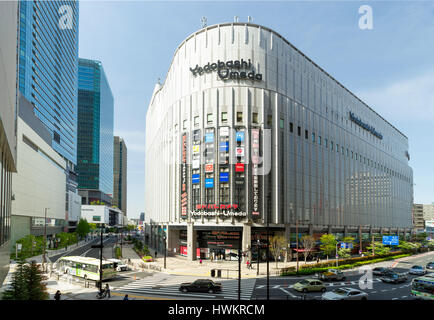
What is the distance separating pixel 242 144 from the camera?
6269 cm

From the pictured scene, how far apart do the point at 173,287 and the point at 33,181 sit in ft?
196

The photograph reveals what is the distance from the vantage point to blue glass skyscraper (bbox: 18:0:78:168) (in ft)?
363

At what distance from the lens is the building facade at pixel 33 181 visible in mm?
69438

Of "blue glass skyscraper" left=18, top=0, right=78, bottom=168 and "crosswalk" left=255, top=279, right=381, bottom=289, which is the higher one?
"blue glass skyscraper" left=18, top=0, right=78, bottom=168

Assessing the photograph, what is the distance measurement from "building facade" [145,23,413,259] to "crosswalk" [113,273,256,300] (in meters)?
17.5

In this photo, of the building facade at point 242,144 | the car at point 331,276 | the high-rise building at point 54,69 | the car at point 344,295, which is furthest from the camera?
the high-rise building at point 54,69

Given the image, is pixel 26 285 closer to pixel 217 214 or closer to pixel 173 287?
pixel 173 287

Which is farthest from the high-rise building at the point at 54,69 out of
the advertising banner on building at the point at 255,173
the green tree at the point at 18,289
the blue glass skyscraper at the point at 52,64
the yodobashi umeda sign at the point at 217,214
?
the green tree at the point at 18,289

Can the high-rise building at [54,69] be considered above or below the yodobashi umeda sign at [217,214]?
above

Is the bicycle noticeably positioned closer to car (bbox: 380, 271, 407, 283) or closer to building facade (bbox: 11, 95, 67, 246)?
car (bbox: 380, 271, 407, 283)

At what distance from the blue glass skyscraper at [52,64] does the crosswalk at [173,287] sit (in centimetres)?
9321

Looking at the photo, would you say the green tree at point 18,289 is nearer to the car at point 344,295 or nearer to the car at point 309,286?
the car at point 344,295

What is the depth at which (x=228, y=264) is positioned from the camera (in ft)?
193

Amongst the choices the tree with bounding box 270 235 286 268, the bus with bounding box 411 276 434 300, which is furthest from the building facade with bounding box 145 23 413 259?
the bus with bounding box 411 276 434 300
